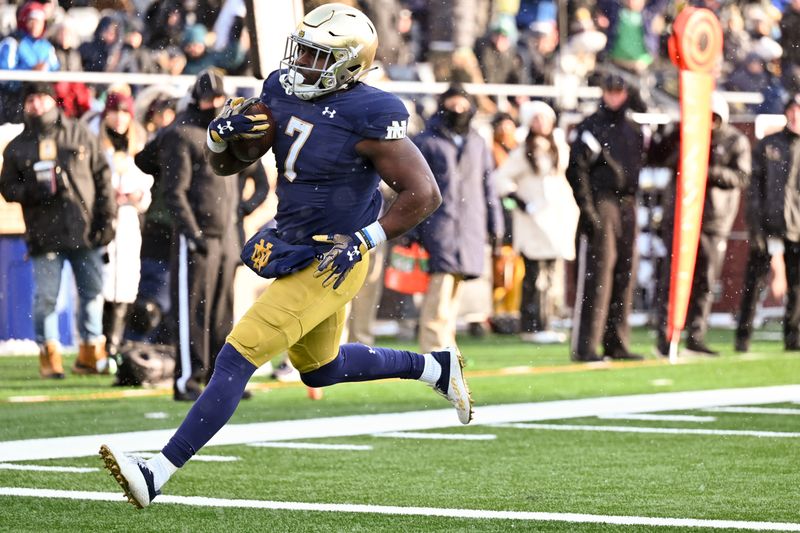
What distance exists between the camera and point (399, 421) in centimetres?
991

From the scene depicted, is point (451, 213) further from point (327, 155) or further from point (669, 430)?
point (327, 155)

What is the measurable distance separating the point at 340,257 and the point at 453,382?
4.42 ft

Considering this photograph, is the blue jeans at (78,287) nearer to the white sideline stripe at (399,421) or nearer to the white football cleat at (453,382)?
the white sideline stripe at (399,421)

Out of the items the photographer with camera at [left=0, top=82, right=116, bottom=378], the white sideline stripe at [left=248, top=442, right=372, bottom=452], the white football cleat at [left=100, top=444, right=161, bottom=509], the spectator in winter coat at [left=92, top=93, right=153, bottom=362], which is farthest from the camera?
the spectator in winter coat at [left=92, top=93, right=153, bottom=362]

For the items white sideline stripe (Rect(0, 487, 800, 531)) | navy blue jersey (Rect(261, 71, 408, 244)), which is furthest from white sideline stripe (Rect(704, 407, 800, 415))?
navy blue jersey (Rect(261, 71, 408, 244))

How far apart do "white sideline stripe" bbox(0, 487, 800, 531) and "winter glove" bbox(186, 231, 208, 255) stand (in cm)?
381

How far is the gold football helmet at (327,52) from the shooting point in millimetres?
6461

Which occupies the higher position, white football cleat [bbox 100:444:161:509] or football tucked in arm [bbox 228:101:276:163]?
football tucked in arm [bbox 228:101:276:163]

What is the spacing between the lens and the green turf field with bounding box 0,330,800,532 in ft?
21.1

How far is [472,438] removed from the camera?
9039 mm

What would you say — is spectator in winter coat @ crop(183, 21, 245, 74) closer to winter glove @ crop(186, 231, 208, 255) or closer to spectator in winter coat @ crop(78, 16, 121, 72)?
spectator in winter coat @ crop(78, 16, 121, 72)

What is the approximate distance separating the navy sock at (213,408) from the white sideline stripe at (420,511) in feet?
2.05

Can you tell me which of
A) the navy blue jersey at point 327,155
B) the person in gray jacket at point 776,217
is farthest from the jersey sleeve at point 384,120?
the person in gray jacket at point 776,217

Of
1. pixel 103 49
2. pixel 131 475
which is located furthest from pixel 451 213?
pixel 131 475
